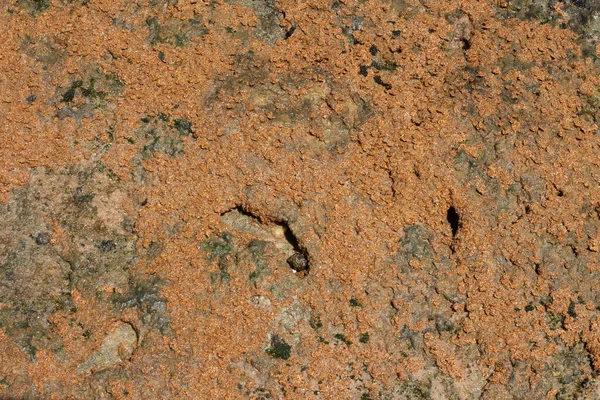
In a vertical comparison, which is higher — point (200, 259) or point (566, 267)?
point (566, 267)

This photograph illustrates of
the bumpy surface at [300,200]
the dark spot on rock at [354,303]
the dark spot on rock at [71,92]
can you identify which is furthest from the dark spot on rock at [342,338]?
the dark spot on rock at [71,92]

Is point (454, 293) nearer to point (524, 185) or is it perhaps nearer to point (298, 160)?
point (524, 185)

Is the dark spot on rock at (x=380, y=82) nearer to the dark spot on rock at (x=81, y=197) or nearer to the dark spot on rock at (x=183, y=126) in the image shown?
the dark spot on rock at (x=183, y=126)

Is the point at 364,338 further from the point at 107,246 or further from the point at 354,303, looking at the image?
the point at 107,246

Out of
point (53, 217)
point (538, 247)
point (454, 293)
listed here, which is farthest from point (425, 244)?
point (53, 217)

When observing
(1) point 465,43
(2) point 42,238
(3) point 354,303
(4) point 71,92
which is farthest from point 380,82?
(2) point 42,238

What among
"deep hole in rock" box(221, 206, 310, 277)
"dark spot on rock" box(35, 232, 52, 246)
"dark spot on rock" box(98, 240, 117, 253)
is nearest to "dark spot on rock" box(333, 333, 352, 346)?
"deep hole in rock" box(221, 206, 310, 277)
